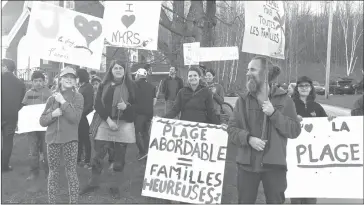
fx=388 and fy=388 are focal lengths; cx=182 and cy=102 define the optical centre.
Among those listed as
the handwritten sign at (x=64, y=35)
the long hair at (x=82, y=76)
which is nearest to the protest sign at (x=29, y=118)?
the long hair at (x=82, y=76)

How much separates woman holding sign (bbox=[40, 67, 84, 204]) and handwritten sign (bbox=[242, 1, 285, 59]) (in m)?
2.20

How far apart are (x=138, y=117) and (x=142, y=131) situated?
1.00 feet

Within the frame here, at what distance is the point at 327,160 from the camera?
4883 millimetres

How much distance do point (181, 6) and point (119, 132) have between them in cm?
515

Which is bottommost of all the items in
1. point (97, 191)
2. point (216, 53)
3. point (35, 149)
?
point (97, 191)

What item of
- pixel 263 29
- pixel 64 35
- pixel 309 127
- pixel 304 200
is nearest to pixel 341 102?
pixel 309 127

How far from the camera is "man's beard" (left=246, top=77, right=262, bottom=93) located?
3.56 m

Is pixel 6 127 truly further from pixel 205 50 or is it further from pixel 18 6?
pixel 18 6

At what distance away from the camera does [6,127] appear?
6.45 metres

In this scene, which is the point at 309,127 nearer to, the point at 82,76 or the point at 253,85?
the point at 253,85

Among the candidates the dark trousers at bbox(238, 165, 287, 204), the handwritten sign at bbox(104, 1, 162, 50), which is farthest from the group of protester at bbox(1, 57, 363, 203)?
the handwritten sign at bbox(104, 1, 162, 50)

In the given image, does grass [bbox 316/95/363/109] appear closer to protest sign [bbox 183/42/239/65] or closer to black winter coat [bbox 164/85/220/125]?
protest sign [bbox 183/42/239/65]

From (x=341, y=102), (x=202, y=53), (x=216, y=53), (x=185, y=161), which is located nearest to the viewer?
(x=185, y=161)

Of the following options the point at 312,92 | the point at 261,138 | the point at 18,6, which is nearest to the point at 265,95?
the point at 261,138
